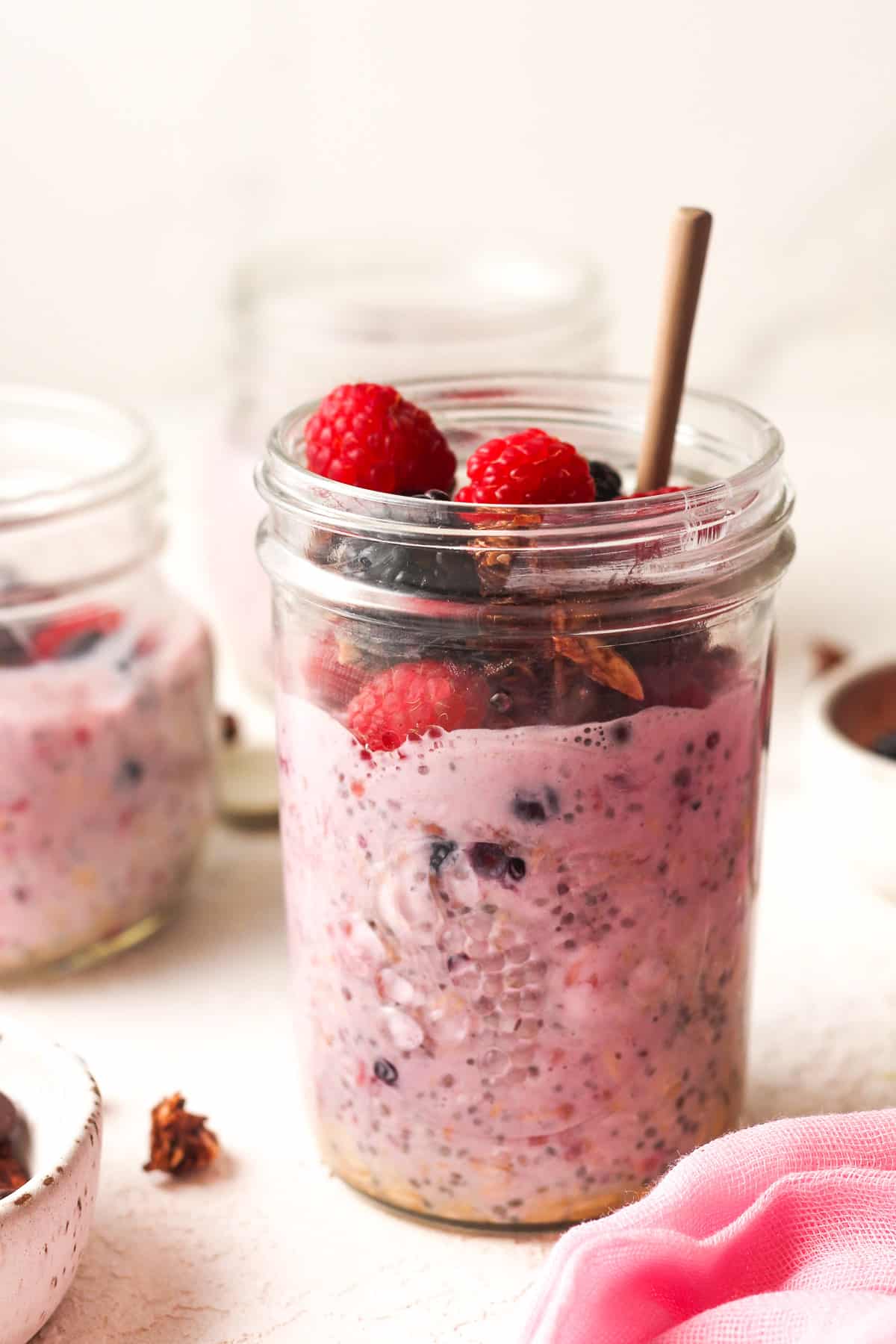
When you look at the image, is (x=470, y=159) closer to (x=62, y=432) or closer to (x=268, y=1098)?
(x=62, y=432)

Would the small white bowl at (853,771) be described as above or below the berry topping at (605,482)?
below

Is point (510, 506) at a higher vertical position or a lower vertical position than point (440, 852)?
higher

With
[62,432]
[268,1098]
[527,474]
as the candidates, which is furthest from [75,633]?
[527,474]

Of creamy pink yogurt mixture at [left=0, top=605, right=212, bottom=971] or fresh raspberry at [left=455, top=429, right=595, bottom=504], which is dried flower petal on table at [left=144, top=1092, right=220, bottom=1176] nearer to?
creamy pink yogurt mixture at [left=0, top=605, right=212, bottom=971]

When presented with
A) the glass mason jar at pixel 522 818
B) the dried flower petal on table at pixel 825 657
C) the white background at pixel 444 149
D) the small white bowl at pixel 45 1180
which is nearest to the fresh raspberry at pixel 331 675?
the glass mason jar at pixel 522 818

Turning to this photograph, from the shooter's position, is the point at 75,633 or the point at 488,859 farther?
the point at 75,633

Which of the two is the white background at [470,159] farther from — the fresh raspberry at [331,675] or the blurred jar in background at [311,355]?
the fresh raspberry at [331,675]
